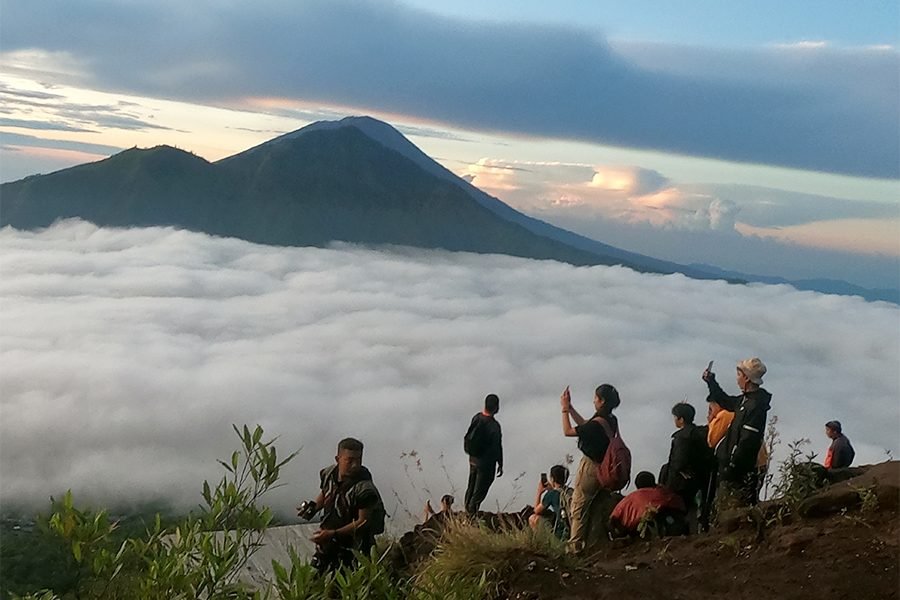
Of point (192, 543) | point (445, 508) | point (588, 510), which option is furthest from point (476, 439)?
point (192, 543)

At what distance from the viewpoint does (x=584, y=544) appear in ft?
19.3

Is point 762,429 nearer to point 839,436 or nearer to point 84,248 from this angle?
point 839,436

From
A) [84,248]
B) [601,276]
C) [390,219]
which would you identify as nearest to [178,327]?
[84,248]

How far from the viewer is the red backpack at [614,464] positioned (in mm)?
5652

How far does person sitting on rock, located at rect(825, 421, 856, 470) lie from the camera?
7094 mm

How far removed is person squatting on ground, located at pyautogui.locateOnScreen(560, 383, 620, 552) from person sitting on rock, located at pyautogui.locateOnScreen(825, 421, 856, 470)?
2.17 meters

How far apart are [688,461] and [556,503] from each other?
115 cm

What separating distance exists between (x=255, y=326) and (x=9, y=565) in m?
44.6

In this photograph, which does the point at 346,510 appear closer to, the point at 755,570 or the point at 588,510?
the point at 588,510

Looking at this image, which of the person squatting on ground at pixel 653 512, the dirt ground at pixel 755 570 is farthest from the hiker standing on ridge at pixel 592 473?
the dirt ground at pixel 755 570

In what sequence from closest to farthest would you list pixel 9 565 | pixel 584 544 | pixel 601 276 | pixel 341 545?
1. pixel 341 545
2. pixel 584 544
3. pixel 9 565
4. pixel 601 276

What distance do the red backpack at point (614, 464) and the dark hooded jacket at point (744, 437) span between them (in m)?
0.68

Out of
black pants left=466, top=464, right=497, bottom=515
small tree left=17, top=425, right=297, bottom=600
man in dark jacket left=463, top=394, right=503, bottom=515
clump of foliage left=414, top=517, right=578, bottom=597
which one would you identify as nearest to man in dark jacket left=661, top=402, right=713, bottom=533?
clump of foliage left=414, top=517, right=578, bottom=597

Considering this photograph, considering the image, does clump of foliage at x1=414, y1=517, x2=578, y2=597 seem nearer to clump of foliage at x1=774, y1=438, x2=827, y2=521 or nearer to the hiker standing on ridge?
the hiker standing on ridge
